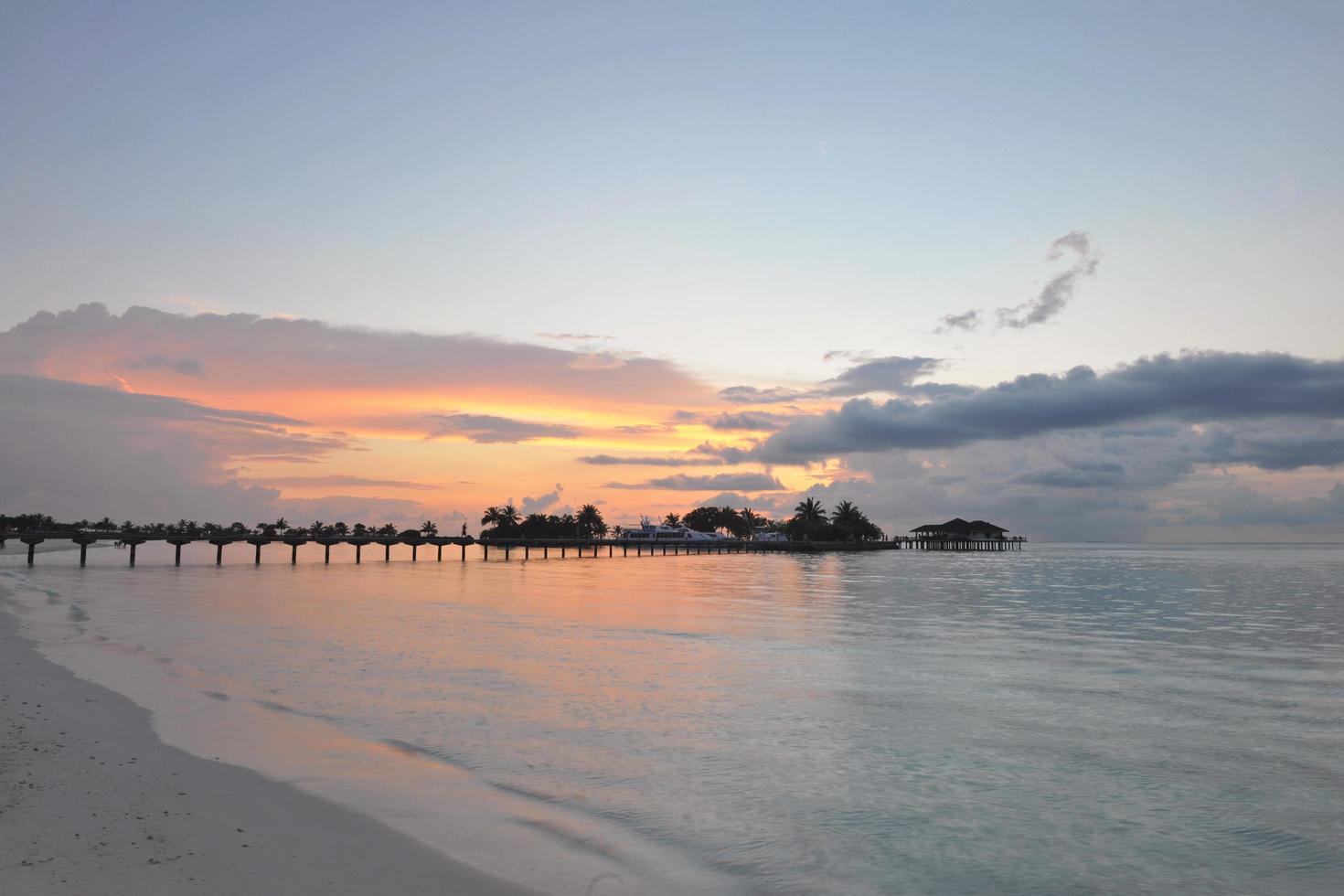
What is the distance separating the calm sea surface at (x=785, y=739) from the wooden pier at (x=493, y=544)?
44.5 meters

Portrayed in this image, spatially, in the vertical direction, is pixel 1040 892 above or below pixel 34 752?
below

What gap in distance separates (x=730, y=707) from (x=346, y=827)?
363 inches

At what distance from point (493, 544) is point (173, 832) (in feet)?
395

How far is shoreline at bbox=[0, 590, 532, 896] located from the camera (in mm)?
6805

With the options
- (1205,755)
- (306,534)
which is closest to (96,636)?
(1205,755)

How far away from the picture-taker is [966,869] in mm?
8844

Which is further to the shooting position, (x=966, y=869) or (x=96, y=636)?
(x=96, y=636)

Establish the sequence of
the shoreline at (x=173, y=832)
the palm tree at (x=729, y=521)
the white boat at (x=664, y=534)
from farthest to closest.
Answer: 1. the palm tree at (x=729, y=521)
2. the white boat at (x=664, y=534)
3. the shoreline at (x=173, y=832)

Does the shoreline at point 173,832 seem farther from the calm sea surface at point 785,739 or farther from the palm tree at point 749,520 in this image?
the palm tree at point 749,520

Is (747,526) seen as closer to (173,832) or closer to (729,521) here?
(729,521)

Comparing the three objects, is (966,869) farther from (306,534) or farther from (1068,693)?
(306,534)

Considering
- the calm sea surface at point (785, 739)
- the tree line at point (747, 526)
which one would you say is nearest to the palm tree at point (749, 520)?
the tree line at point (747, 526)

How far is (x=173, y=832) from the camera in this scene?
7895 millimetres

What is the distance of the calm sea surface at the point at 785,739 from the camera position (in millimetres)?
8992
